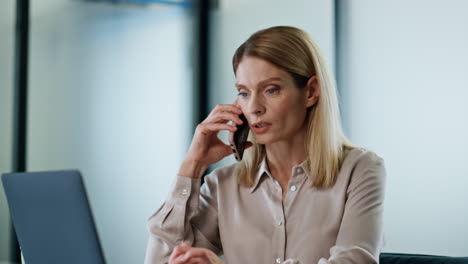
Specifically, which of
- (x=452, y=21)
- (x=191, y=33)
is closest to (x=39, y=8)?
(x=191, y=33)

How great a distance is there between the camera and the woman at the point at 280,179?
5.41ft

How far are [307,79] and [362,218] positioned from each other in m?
0.45

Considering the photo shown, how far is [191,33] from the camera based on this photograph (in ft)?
15.7

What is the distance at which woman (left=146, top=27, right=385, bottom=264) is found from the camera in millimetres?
1648

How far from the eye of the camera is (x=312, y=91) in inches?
68.5

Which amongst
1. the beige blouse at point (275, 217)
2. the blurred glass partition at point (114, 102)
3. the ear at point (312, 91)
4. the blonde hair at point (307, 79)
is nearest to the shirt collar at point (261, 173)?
the beige blouse at point (275, 217)

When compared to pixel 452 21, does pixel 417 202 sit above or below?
below

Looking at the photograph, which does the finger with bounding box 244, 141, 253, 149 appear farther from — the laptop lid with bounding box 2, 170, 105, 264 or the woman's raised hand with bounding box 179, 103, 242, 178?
the laptop lid with bounding box 2, 170, 105, 264

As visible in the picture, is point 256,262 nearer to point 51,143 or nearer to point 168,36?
point 51,143

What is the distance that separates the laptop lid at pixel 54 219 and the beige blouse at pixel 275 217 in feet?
1.89

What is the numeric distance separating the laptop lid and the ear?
0.80 meters

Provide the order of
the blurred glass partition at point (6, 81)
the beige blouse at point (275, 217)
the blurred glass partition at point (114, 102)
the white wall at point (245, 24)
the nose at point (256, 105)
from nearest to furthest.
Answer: the beige blouse at point (275, 217), the nose at point (256, 105), the white wall at point (245, 24), the blurred glass partition at point (6, 81), the blurred glass partition at point (114, 102)

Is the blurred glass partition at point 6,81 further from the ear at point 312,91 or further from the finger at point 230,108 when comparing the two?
the ear at point 312,91

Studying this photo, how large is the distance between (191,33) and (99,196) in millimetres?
1552
